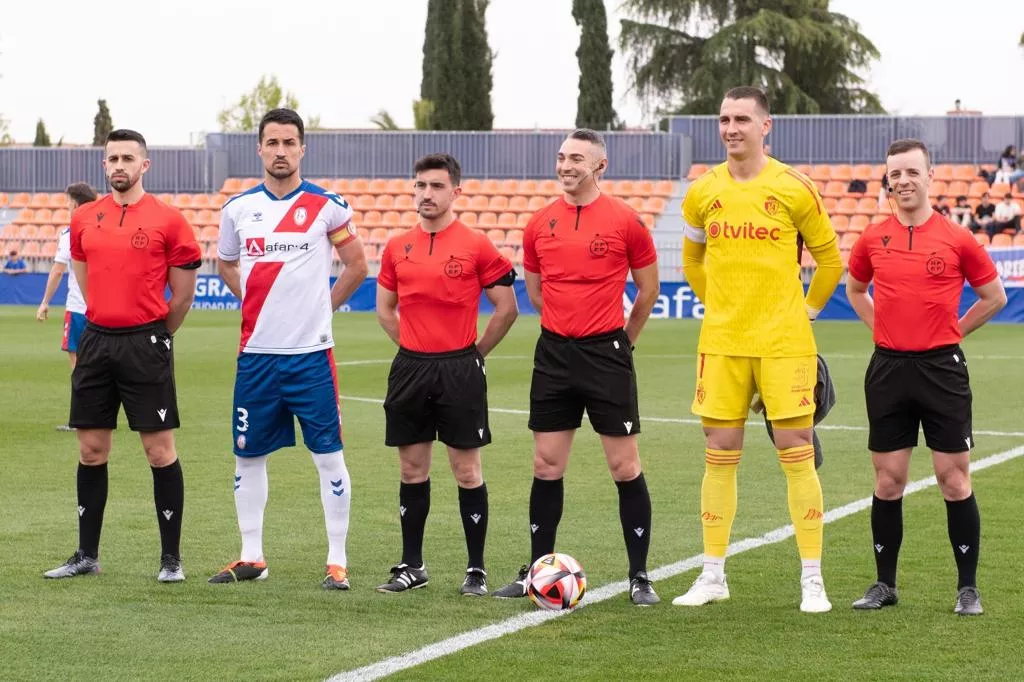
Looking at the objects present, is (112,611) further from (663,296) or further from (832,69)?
(832,69)

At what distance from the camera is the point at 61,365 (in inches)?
772

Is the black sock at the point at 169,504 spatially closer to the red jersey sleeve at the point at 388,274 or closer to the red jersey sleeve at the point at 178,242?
the red jersey sleeve at the point at 178,242

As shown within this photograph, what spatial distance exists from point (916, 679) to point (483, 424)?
2.39 metres

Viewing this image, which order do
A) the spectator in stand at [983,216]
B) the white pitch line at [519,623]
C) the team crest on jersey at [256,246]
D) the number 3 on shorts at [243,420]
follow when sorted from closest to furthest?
the white pitch line at [519,623] < the team crest on jersey at [256,246] < the number 3 on shorts at [243,420] < the spectator in stand at [983,216]

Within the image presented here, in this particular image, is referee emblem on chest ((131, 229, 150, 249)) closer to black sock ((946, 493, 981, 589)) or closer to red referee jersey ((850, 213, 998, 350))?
red referee jersey ((850, 213, 998, 350))

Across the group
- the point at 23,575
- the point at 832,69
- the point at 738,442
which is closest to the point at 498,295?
the point at 738,442

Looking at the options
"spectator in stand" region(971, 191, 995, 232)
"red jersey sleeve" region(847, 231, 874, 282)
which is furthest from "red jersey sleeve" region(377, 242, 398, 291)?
"spectator in stand" region(971, 191, 995, 232)

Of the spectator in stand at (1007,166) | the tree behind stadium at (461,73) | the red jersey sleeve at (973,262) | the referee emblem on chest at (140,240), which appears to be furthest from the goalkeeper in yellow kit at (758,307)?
the tree behind stadium at (461,73)

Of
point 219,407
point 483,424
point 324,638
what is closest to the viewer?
point 324,638

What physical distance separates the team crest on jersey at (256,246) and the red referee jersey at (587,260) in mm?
1212

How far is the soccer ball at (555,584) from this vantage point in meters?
6.46

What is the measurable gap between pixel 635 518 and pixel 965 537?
1.39m

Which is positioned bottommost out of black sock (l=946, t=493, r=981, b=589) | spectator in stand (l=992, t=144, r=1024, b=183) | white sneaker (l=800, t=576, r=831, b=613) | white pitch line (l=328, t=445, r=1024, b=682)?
white pitch line (l=328, t=445, r=1024, b=682)

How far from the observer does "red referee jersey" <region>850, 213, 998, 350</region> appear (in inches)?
257
